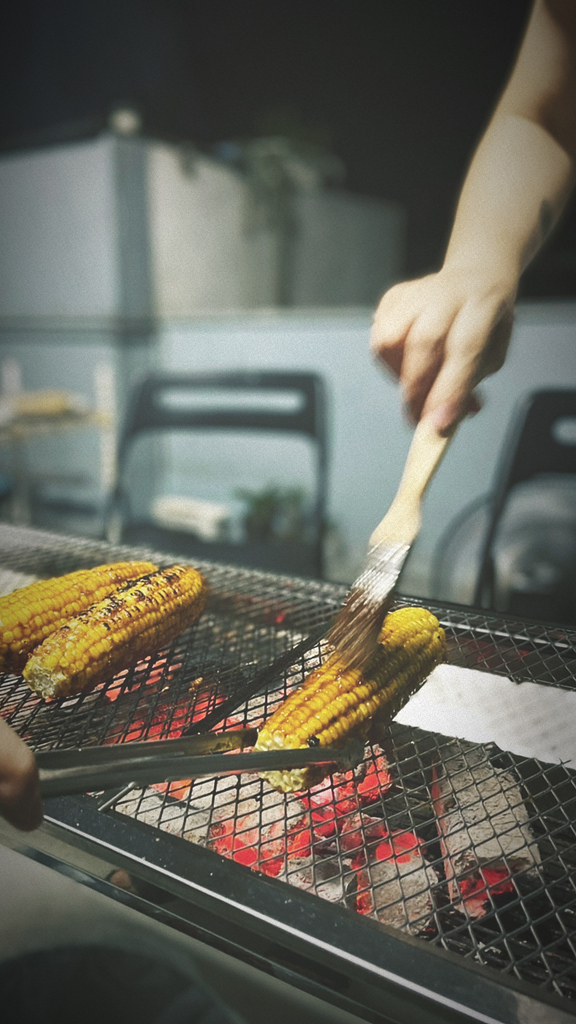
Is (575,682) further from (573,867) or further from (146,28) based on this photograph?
(146,28)

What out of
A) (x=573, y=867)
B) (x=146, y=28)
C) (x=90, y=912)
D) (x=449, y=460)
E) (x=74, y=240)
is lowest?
(x=449, y=460)

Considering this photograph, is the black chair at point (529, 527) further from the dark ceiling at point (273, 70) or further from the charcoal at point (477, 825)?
the dark ceiling at point (273, 70)

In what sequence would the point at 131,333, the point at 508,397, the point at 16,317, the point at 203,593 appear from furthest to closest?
1. the point at 16,317
2. the point at 131,333
3. the point at 508,397
4. the point at 203,593

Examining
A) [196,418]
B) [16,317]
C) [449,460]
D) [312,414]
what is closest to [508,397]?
[449,460]

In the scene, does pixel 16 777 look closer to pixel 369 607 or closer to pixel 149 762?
pixel 149 762

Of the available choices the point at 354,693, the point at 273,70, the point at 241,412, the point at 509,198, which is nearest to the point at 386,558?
the point at 354,693

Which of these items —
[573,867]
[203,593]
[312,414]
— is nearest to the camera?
[573,867]

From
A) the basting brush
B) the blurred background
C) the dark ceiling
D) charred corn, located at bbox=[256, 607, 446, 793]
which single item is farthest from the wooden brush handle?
the dark ceiling

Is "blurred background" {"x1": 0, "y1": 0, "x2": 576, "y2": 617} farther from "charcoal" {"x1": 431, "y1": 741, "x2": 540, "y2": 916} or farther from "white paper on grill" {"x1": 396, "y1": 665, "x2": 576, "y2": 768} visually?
"charcoal" {"x1": 431, "y1": 741, "x2": 540, "y2": 916}

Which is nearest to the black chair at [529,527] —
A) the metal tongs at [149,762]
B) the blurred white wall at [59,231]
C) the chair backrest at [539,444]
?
the chair backrest at [539,444]
